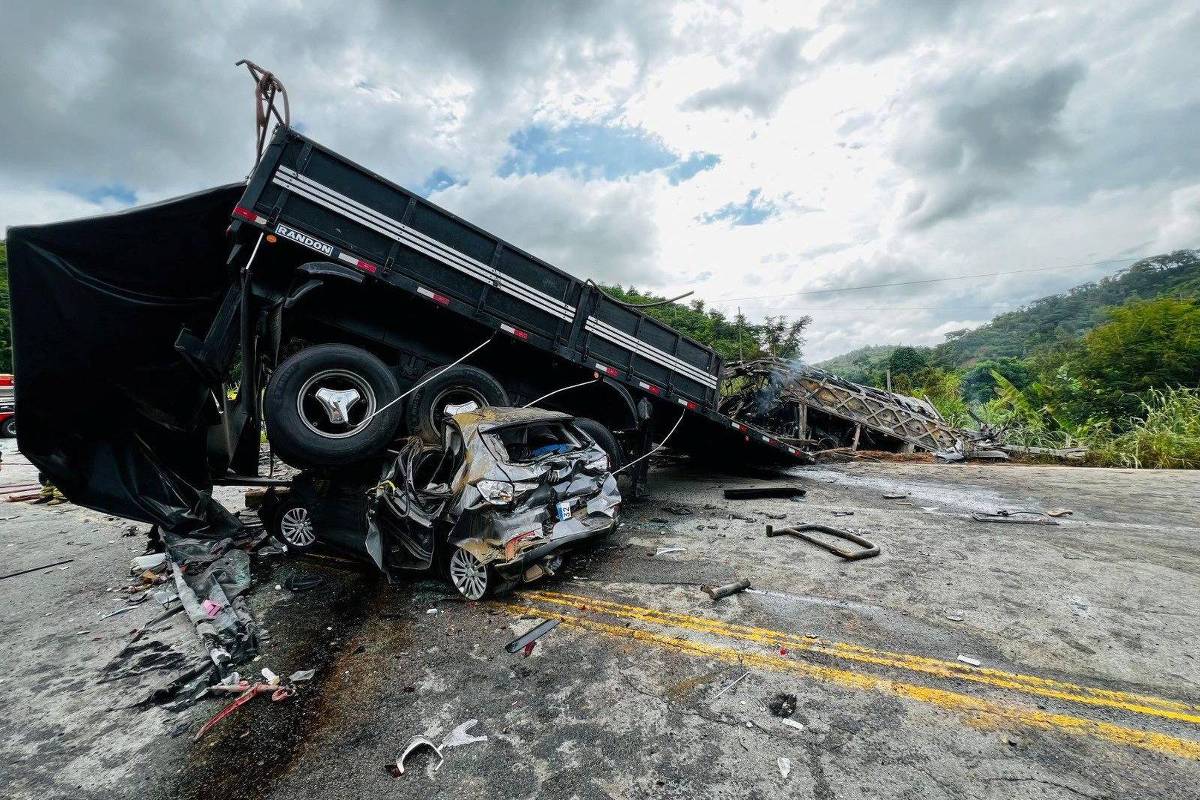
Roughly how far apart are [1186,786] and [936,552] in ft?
9.15

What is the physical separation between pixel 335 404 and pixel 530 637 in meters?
3.11

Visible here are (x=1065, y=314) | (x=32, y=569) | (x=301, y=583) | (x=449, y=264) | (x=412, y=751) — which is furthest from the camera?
(x=1065, y=314)

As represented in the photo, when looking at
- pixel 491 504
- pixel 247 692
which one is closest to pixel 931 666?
pixel 491 504

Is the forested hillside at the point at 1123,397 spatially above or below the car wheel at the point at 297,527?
above

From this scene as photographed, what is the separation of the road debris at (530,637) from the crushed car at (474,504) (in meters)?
0.52

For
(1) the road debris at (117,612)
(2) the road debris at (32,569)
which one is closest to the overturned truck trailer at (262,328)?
(2) the road debris at (32,569)

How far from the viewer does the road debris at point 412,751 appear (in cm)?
217

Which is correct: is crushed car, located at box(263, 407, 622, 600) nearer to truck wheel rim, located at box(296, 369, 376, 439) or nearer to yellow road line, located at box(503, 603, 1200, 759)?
truck wheel rim, located at box(296, 369, 376, 439)

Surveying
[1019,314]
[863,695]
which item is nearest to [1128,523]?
[863,695]

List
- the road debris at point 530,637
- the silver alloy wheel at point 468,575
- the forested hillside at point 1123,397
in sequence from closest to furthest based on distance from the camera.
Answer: the road debris at point 530,637 < the silver alloy wheel at point 468,575 < the forested hillside at point 1123,397

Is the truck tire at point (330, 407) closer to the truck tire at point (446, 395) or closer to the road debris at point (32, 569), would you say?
the truck tire at point (446, 395)

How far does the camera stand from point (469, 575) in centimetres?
386

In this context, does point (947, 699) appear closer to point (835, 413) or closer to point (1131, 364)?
point (835, 413)

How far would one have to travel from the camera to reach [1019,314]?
7812 centimetres
